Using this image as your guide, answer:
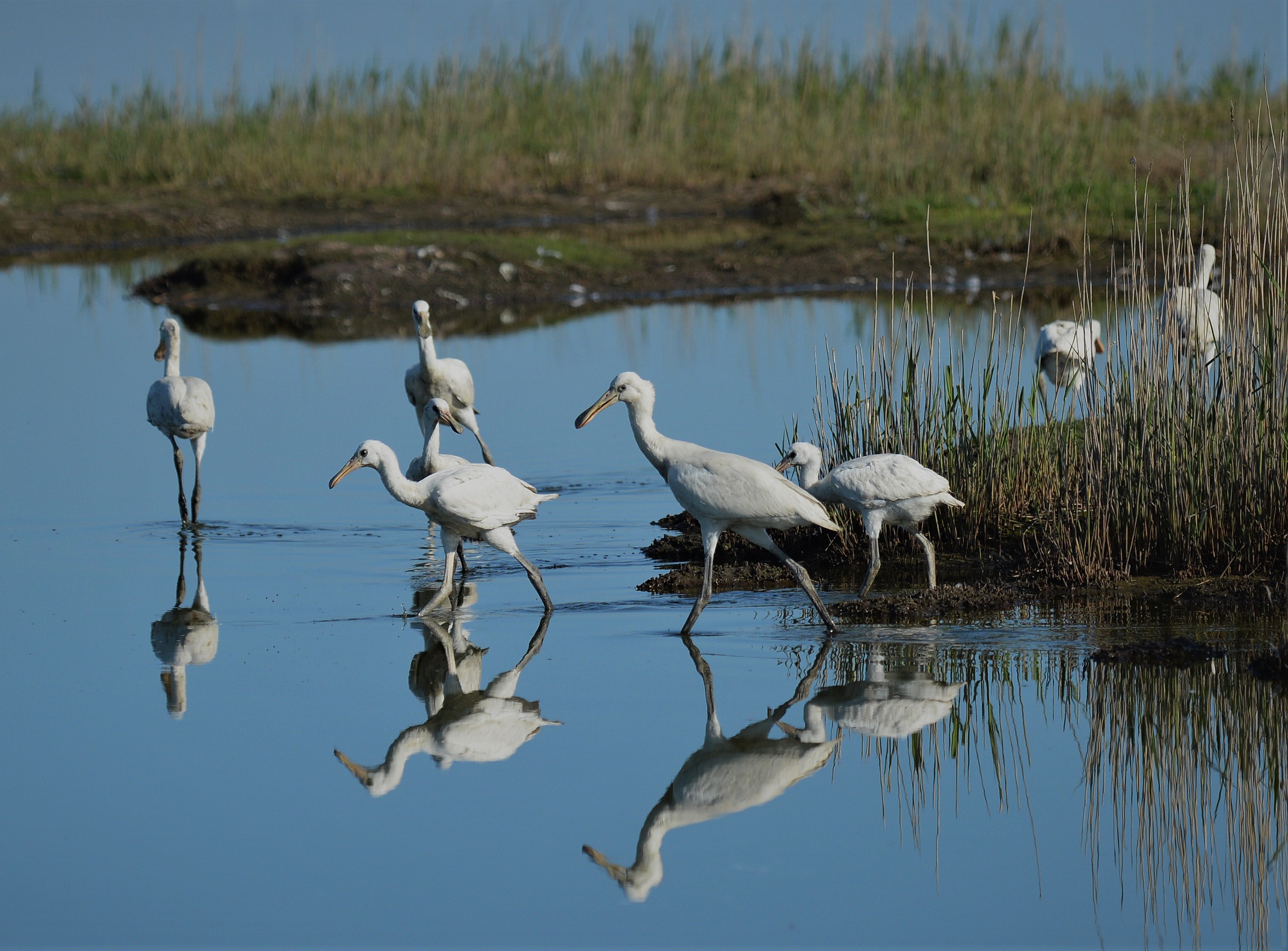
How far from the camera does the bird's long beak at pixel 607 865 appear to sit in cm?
525

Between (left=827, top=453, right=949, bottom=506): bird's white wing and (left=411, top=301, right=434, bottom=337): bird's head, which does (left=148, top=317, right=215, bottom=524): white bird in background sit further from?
(left=827, top=453, right=949, bottom=506): bird's white wing

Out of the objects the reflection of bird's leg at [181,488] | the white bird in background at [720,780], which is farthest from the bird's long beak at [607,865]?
the reflection of bird's leg at [181,488]

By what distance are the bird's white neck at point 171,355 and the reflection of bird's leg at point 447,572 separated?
15.0ft

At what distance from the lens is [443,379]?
42.2ft

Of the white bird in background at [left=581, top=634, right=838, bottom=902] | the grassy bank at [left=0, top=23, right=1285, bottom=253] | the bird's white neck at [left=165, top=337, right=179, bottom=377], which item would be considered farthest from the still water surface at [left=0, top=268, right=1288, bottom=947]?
the grassy bank at [left=0, top=23, right=1285, bottom=253]

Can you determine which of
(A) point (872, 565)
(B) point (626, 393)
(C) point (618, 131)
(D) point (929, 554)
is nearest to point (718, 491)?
(B) point (626, 393)

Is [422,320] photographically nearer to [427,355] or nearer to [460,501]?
[427,355]

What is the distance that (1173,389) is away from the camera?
27.6ft

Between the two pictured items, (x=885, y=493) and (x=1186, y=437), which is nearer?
(x=1186, y=437)

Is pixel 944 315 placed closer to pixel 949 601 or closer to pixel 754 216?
pixel 754 216

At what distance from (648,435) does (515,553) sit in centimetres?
111

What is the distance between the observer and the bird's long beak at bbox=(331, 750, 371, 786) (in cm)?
616

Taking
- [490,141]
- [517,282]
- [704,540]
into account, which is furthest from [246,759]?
[490,141]

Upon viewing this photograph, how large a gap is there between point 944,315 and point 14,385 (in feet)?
35.1
